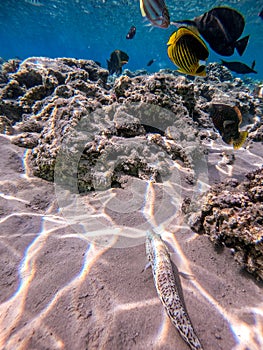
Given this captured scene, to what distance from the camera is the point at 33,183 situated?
3283 millimetres

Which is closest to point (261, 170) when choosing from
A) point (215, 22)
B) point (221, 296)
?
point (221, 296)

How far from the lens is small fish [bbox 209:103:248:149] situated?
126 inches

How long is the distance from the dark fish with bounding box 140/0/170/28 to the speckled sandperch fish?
2.84 m

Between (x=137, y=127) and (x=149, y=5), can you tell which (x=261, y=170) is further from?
(x=149, y=5)

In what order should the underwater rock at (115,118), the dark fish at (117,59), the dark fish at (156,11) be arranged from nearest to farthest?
the dark fish at (156,11), the underwater rock at (115,118), the dark fish at (117,59)

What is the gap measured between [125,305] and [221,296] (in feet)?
3.09

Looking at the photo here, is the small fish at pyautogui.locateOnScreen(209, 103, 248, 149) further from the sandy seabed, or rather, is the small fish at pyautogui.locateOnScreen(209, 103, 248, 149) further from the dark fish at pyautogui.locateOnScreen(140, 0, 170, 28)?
the sandy seabed

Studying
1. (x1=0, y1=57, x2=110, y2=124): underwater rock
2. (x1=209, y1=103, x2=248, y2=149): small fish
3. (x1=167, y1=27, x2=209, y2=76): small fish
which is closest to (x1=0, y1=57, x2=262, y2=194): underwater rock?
(x1=0, y1=57, x2=110, y2=124): underwater rock

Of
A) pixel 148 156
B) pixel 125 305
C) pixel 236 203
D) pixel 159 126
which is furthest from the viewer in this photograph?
pixel 159 126

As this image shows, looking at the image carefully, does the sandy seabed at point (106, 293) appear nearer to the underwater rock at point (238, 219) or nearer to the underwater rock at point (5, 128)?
the underwater rock at point (238, 219)

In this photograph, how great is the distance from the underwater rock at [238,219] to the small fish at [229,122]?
959 millimetres

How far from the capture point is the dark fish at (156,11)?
2.48 m

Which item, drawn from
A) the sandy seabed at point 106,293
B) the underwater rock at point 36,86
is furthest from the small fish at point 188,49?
the underwater rock at point 36,86

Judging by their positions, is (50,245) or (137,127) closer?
(50,245)
